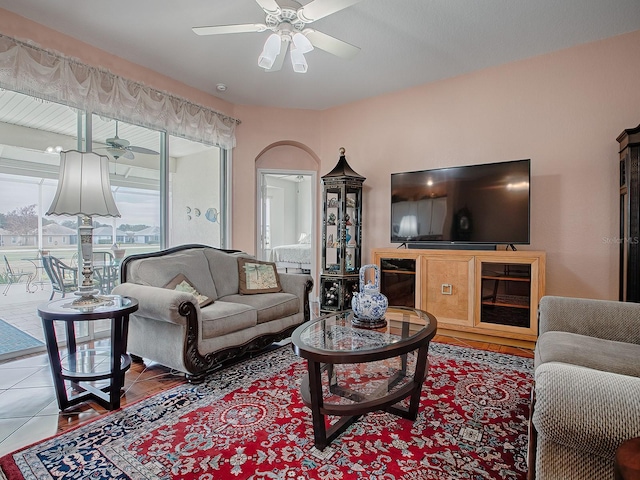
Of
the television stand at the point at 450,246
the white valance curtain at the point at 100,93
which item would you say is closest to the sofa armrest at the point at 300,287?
the television stand at the point at 450,246

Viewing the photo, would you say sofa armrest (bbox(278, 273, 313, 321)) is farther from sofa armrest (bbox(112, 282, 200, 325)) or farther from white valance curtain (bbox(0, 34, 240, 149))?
white valance curtain (bbox(0, 34, 240, 149))

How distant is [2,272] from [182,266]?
1.41 m

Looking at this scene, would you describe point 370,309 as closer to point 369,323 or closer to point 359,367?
point 369,323

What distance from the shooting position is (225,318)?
2564 mm

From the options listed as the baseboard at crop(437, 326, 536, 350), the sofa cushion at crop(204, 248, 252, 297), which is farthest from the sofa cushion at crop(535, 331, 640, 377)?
the sofa cushion at crop(204, 248, 252, 297)

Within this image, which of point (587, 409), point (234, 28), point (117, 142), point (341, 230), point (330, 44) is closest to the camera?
point (587, 409)

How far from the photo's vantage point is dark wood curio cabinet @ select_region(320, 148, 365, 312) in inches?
170

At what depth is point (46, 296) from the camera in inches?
125

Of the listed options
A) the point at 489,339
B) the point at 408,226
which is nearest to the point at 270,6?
the point at 408,226

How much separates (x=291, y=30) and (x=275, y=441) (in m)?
2.55

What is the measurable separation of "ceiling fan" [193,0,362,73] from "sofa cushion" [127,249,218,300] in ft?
5.76

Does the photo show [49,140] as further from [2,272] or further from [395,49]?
[395,49]

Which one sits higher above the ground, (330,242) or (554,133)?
(554,133)

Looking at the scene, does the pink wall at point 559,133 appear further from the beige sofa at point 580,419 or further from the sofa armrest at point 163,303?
the sofa armrest at point 163,303
